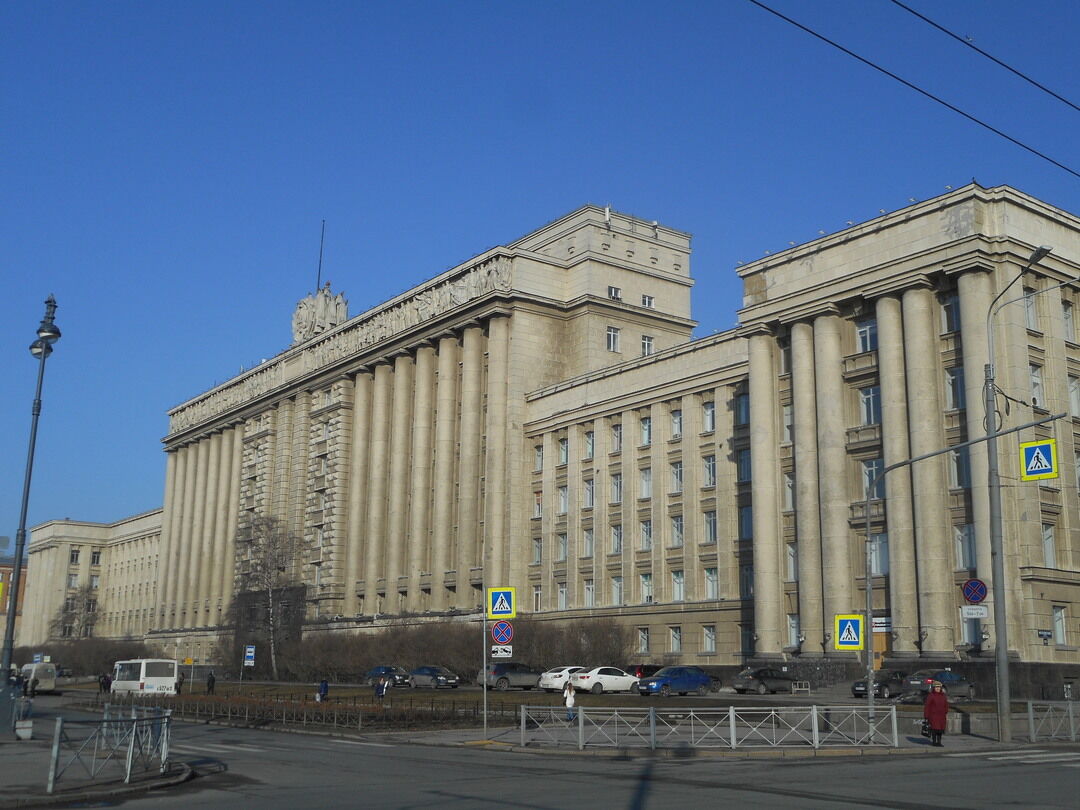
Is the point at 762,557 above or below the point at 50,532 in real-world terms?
below

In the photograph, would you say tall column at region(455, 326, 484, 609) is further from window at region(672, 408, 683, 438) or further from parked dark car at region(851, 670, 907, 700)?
parked dark car at region(851, 670, 907, 700)

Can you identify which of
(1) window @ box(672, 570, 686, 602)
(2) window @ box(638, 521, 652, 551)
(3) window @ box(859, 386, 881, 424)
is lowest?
(1) window @ box(672, 570, 686, 602)

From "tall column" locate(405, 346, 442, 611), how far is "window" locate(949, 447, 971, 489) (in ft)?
135

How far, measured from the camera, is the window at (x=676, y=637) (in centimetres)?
6500

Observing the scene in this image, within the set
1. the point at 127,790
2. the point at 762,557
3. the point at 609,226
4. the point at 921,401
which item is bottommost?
the point at 127,790

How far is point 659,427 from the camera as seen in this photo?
6931 centimetres

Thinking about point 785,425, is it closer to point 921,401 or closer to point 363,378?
point 921,401

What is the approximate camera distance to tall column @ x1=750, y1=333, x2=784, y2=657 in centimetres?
5506

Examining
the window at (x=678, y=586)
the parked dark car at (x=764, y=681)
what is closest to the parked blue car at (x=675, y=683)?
the parked dark car at (x=764, y=681)

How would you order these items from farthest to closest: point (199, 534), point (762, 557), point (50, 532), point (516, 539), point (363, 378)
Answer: point (50, 532)
point (199, 534)
point (363, 378)
point (516, 539)
point (762, 557)

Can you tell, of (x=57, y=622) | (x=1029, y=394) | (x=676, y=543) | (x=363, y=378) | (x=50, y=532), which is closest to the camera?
(x=1029, y=394)

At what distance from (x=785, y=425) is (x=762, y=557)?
262 inches

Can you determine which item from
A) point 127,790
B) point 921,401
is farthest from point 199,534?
point 127,790

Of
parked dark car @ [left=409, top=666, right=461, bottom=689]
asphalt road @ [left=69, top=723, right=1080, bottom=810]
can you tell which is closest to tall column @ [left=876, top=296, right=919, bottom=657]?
asphalt road @ [left=69, top=723, right=1080, bottom=810]
